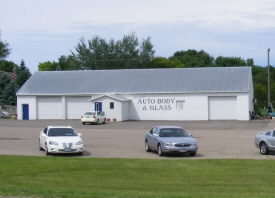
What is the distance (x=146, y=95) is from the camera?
50.4 meters

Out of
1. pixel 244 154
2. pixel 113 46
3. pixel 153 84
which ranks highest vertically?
pixel 113 46

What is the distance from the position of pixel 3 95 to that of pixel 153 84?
2850 cm

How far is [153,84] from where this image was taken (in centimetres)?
5200

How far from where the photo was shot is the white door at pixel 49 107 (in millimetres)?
52750

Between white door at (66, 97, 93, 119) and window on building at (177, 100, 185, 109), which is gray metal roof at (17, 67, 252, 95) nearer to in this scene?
white door at (66, 97, 93, 119)

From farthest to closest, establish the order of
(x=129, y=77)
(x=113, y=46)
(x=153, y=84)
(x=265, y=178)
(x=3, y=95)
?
(x=113, y=46)
(x=3, y=95)
(x=129, y=77)
(x=153, y=84)
(x=265, y=178)

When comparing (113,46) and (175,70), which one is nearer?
(175,70)

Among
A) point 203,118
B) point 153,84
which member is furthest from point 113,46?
point 203,118

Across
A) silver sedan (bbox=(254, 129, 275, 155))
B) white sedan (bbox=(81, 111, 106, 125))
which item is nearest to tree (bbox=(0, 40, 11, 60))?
white sedan (bbox=(81, 111, 106, 125))

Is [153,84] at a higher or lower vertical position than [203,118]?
higher

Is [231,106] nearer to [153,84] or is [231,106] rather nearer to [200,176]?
[153,84]

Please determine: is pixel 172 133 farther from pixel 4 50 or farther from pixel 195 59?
pixel 195 59

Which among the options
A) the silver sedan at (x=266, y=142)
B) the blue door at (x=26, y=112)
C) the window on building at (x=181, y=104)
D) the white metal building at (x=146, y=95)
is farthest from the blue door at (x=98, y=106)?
the silver sedan at (x=266, y=142)

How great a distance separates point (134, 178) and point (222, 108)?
3627 centimetres
